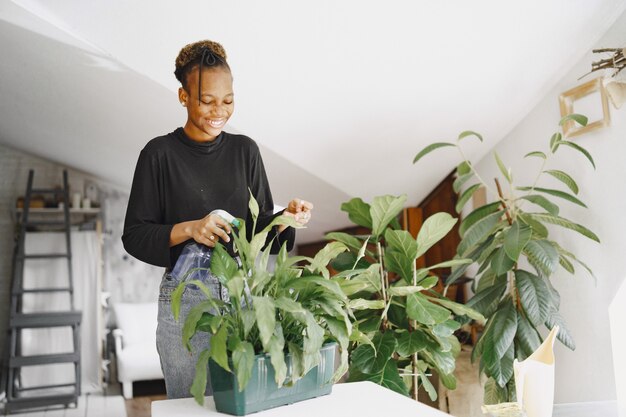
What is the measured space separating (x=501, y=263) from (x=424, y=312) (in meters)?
0.67

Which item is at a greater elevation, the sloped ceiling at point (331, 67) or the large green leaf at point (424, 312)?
the sloped ceiling at point (331, 67)

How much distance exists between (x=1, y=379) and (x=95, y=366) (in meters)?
0.93

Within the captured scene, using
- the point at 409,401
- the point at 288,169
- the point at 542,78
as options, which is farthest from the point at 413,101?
the point at 409,401

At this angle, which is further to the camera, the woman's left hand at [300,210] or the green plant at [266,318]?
the woman's left hand at [300,210]

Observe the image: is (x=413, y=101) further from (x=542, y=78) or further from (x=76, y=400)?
(x=76, y=400)

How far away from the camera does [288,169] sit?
369 centimetres

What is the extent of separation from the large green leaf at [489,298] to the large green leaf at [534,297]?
0.18 meters

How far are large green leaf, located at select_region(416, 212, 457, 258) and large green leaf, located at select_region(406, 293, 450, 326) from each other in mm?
269

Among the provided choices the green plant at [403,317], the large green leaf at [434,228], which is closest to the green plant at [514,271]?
the green plant at [403,317]

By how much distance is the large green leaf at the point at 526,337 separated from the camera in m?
2.83

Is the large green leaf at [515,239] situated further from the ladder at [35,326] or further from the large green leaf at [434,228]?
the ladder at [35,326]

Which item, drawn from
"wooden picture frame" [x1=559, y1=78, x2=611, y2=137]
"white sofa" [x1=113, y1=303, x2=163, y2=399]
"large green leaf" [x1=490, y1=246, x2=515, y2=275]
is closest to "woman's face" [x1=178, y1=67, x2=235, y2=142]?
"large green leaf" [x1=490, y1=246, x2=515, y2=275]

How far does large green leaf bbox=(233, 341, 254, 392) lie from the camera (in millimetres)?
1086

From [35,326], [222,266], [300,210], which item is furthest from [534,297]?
[35,326]
